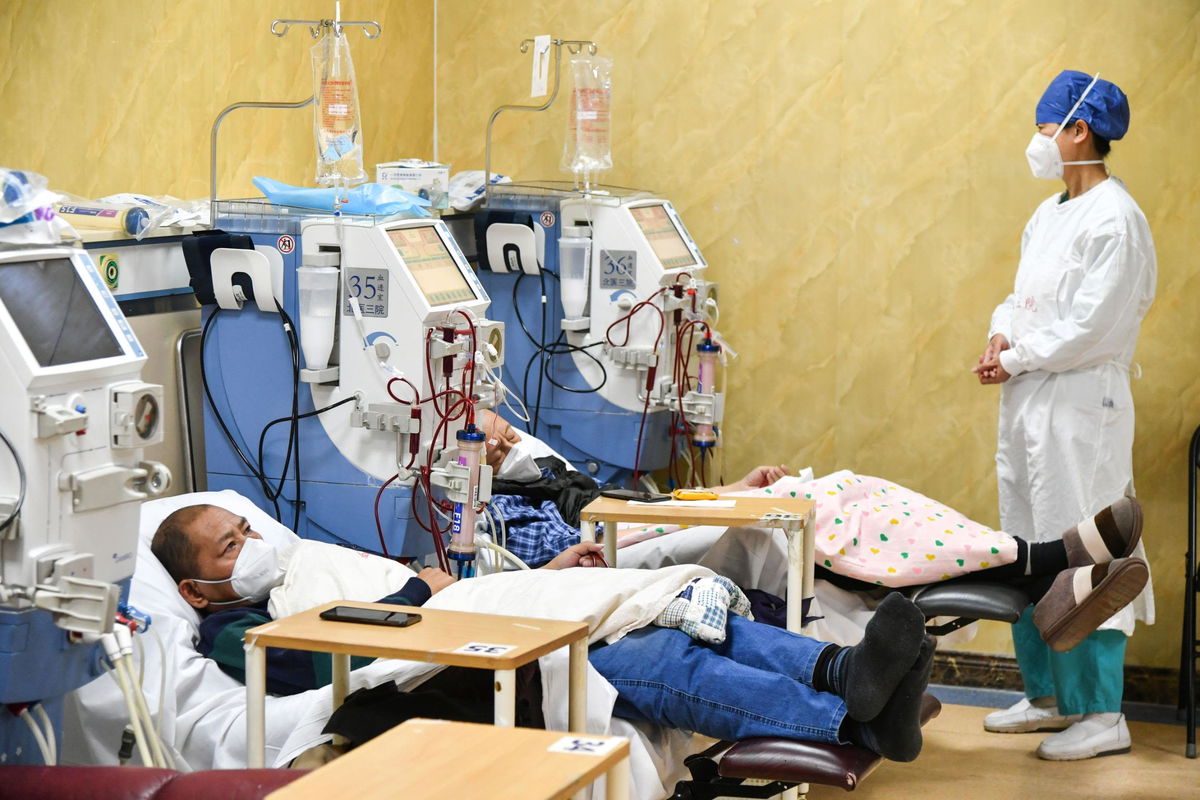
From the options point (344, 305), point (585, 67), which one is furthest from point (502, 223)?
point (344, 305)

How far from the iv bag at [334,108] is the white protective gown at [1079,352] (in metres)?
1.93

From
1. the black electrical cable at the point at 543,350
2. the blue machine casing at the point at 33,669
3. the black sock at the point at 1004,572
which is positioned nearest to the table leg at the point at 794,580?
the black sock at the point at 1004,572

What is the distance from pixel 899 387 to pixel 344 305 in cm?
221

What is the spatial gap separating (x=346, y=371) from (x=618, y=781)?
67.4 inches

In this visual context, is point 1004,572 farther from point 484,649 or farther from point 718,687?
point 484,649

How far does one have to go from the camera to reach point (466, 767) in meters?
1.70

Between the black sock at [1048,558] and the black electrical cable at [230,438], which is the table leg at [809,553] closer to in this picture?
the black sock at [1048,558]

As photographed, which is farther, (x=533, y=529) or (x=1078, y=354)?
(x=1078, y=354)

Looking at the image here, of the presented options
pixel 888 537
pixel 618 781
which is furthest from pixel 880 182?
pixel 618 781

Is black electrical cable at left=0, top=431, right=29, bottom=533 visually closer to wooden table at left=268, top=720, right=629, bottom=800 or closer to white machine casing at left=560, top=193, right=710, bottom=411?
wooden table at left=268, top=720, right=629, bottom=800

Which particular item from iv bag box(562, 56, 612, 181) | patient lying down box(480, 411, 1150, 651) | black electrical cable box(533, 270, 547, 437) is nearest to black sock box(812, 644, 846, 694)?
patient lying down box(480, 411, 1150, 651)

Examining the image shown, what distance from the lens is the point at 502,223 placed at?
4.32 metres

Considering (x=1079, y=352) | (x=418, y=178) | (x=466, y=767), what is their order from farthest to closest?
(x=418, y=178) < (x=1079, y=352) < (x=466, y=767)

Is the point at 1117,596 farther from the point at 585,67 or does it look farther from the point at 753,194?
the point at 585,67
